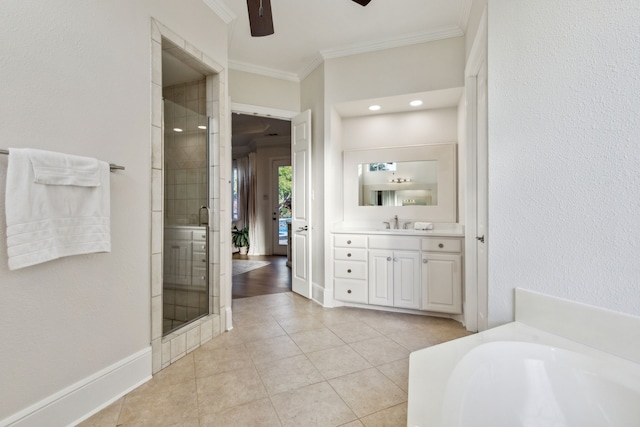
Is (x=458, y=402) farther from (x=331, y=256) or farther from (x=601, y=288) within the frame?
(x=331, y=256)

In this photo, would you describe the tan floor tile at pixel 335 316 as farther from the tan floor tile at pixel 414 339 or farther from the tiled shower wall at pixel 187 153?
the tiled shower wall at pixel 187 153

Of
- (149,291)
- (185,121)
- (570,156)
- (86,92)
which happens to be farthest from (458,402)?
(185,121)

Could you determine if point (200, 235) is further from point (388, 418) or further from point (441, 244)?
point (441, 244)

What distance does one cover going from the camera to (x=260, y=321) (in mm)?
2910

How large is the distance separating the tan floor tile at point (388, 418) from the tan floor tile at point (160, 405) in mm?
896

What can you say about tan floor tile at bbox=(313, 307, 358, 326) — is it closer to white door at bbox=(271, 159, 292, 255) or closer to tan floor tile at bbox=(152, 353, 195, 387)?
tan floor tile at bbox=(152, 353, 195, 387)

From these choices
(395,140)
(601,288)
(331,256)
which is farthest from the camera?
(395,140)

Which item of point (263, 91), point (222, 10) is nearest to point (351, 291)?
point (263, 91)

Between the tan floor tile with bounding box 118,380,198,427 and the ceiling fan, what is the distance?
2200mm

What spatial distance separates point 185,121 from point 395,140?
225 centimetres

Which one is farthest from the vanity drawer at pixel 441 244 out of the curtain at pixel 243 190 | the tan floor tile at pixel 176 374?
the curtain at pixel 243 190

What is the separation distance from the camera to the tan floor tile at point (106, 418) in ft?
4.96

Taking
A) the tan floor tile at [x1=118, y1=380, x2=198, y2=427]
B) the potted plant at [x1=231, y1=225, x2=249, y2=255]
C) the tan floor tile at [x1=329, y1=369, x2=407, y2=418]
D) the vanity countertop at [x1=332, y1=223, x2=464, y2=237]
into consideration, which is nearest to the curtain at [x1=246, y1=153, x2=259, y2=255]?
the potted plant at [x1=231, y1=225, x2=249, y2=255]

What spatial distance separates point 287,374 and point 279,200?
211 inches
